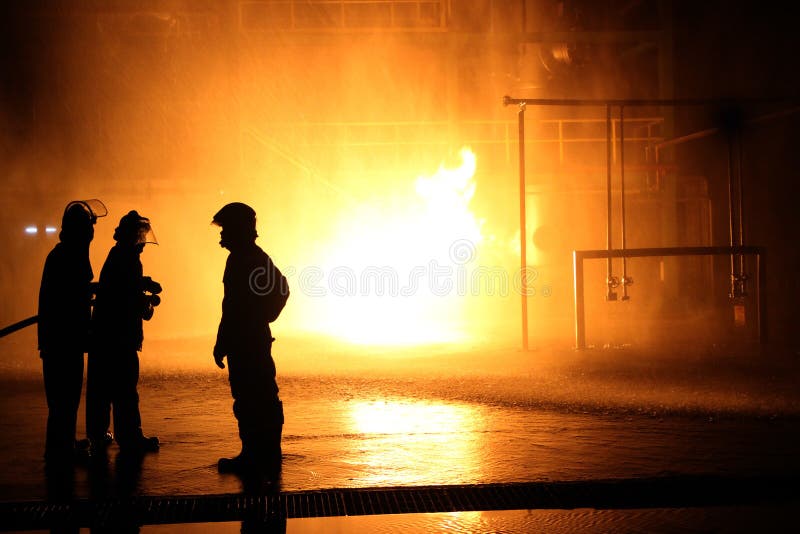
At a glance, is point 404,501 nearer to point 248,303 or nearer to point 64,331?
point 248,303

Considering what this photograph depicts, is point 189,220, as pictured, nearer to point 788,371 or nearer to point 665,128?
point 665,128

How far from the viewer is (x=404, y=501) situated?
200 inches

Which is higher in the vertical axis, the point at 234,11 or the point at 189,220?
the point at 234,11

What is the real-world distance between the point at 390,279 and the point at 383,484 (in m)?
16.4

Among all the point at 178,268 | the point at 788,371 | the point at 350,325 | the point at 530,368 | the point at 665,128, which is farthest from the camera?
the point at 665,128

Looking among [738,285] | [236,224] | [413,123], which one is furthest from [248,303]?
[413,123]

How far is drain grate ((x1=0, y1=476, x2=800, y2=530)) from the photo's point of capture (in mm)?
4848

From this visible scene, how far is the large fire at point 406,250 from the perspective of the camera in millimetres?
21406

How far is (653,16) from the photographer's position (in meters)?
24.4

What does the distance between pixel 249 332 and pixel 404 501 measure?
1588 mm

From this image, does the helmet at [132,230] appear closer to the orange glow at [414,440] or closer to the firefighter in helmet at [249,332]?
the firefighter in helmet at [249,332]

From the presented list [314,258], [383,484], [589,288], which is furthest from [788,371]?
[314,258]

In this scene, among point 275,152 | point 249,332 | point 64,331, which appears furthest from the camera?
point 275,152

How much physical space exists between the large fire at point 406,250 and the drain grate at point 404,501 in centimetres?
1604
